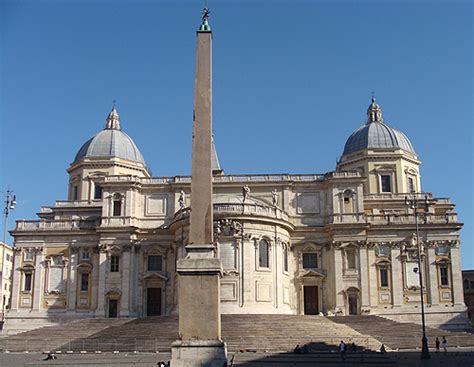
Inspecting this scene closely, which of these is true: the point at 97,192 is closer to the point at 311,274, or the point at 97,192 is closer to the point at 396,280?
the point at 311,274

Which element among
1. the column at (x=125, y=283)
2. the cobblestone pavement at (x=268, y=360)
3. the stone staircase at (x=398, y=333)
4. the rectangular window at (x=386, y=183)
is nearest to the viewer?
the cobblestone pavement at (x=268, y=360)

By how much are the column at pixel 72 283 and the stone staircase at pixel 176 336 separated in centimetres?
691

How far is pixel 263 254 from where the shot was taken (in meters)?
50.9

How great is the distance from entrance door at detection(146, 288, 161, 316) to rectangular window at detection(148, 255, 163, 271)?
1895 mm

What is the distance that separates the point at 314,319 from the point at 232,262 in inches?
296

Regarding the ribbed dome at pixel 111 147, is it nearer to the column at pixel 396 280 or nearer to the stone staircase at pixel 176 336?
the stone staircase at pixel 176 336

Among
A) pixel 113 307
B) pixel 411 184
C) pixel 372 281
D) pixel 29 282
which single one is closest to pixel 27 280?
pixel 29 282

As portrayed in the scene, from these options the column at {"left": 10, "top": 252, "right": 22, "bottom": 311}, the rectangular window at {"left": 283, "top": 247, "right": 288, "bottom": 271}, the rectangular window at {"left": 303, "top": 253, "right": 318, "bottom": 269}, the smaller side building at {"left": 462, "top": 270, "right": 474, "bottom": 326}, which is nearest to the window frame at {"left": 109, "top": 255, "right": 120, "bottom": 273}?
the column at {"left": 10, "top": 252, "right": 22, "bottom": 311}

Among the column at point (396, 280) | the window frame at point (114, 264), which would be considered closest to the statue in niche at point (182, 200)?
the window frame at point (114, 264)

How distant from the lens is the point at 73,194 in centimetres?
6575

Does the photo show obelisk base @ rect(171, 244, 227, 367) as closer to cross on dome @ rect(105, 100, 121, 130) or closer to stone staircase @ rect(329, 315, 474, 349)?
stone staircase @ rect(329, 315, 474, 349)

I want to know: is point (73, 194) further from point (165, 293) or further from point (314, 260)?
point (314, 260)

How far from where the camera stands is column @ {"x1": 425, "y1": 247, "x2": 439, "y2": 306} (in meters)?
54.7

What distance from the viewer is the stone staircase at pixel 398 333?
137 feet
